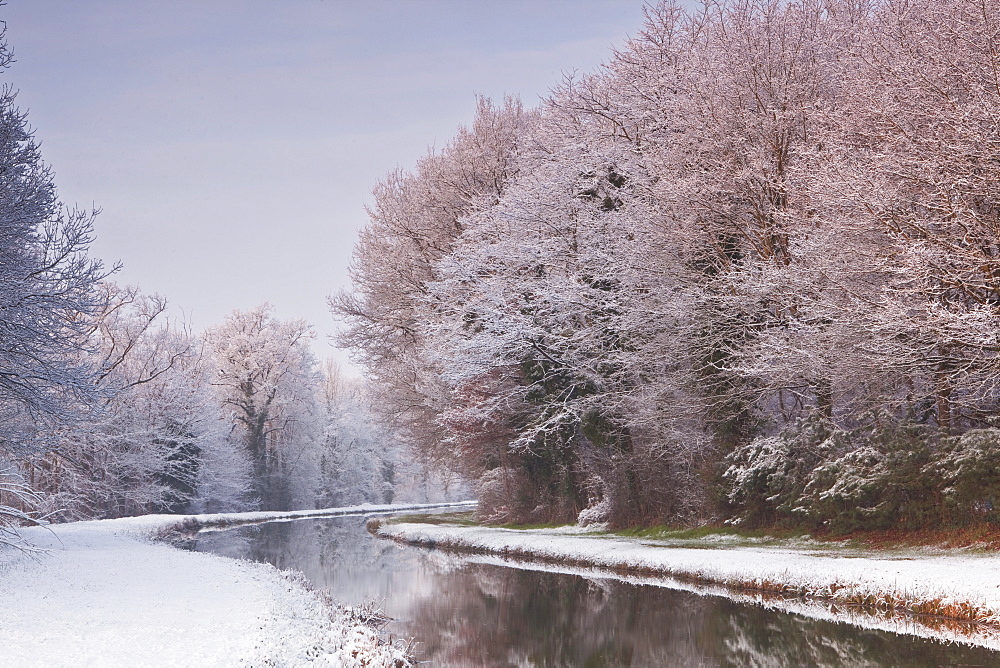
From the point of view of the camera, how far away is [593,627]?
45.6ft

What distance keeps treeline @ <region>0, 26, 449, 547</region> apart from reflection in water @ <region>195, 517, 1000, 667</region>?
22.1 feet

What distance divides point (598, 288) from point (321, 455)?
53998mm

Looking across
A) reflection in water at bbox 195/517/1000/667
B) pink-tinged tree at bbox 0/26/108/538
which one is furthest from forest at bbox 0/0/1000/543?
reflection in water at bbox 195/517/1000/667

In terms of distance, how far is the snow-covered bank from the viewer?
12.3 meters

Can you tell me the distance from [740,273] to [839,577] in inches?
345

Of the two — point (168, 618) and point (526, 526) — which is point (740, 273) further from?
point (526, 526)

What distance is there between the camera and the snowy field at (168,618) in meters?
8.83

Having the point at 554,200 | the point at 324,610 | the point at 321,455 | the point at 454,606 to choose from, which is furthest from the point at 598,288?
the point at 321,455

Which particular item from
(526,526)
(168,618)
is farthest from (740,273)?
(526,526)

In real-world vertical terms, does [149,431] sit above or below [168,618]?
above

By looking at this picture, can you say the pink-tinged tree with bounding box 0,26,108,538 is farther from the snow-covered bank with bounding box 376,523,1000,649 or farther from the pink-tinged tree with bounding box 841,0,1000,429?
the pink-tinged tree with bounding box 841,0,1000,429

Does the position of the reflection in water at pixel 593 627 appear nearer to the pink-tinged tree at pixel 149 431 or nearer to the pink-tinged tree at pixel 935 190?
the pink-tinged tree at pixel 935 190

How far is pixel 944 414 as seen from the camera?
1970 centimetres

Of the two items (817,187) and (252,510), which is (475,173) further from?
(252,510)
